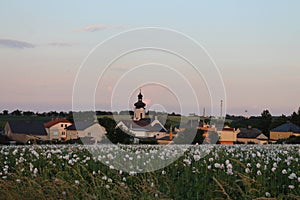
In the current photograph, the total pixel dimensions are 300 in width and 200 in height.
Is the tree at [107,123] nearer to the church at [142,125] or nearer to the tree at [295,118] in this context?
the church at [142,125]

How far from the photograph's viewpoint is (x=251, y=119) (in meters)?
75.5

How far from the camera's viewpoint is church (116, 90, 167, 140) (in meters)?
21.4

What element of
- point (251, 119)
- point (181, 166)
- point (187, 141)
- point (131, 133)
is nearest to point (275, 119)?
point (251, 119)

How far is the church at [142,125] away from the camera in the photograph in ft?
70.2

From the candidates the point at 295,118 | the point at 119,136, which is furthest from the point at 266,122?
the point at 119,136

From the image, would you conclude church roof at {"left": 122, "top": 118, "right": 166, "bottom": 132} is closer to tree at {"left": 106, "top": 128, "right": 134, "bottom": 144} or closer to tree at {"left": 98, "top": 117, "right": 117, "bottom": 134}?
tree at {"left": 98, "top": 117, "right": 117, "bottom": 134}

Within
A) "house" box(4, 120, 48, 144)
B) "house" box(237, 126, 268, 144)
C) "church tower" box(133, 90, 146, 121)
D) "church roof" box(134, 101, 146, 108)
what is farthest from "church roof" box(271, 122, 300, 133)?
"church roof" box(134, 101, 146, 108)

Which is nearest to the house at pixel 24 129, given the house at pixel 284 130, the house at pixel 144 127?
the house at pixel 284 130

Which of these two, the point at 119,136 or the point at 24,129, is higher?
the point at 24,129

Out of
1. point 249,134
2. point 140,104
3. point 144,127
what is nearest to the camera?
point 140,104

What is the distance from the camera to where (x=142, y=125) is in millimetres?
23797

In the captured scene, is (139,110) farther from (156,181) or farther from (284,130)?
(284,130)

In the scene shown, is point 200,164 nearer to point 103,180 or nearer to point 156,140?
point 103,180

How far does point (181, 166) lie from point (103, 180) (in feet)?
6.17
